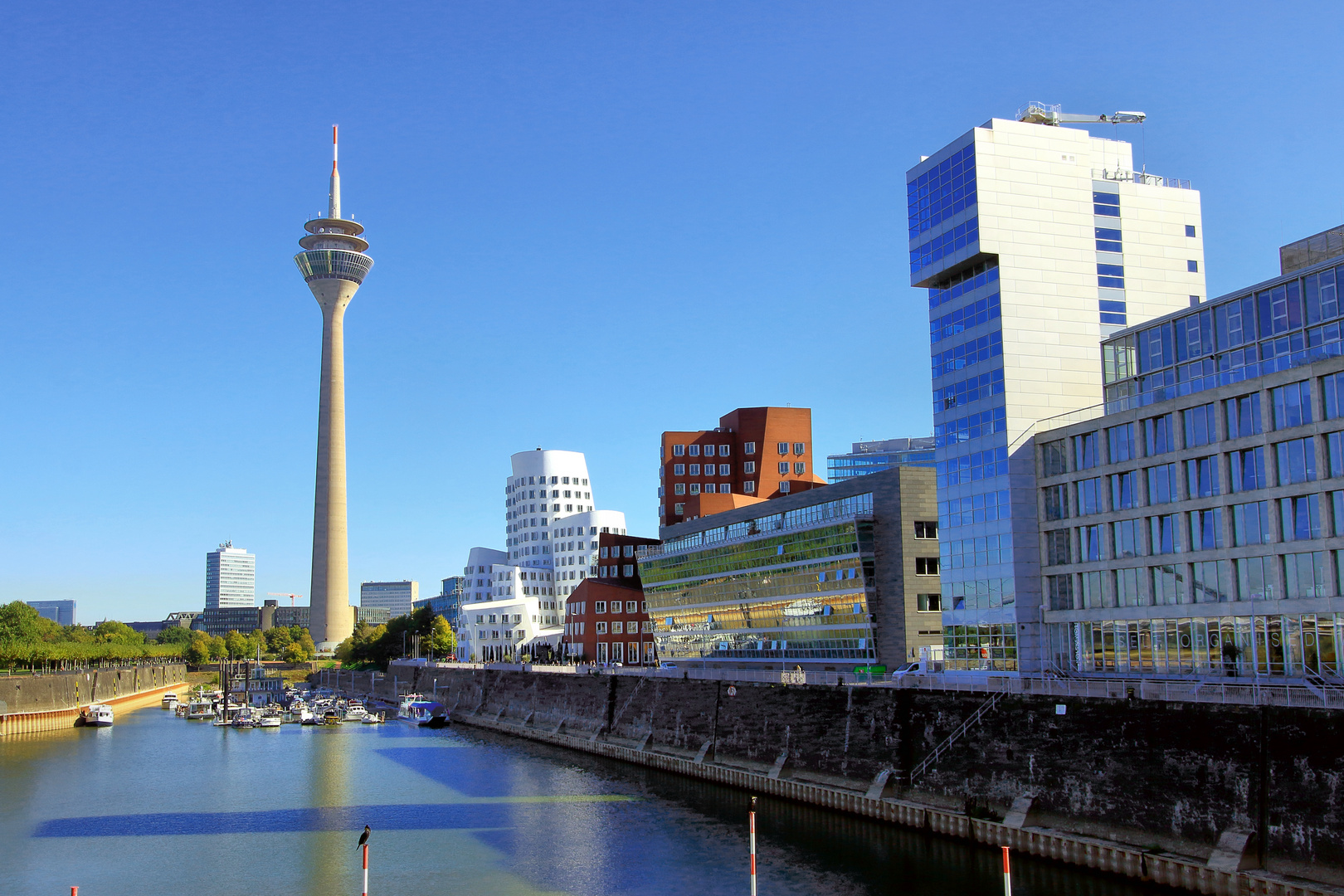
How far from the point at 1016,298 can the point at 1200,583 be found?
84.3ft

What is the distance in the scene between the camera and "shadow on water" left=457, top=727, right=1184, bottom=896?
45000 mm

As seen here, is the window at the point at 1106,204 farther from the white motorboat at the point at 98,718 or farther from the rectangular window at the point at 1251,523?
the white motorboat at the point at 98,718

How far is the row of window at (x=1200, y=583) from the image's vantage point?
5425 cm

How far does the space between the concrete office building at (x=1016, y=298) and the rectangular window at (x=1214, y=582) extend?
44.6 ft

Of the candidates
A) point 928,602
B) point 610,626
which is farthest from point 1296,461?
point 610,626

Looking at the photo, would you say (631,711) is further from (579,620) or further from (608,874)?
(579,620)

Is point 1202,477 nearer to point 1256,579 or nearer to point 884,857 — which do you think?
point 1256,579

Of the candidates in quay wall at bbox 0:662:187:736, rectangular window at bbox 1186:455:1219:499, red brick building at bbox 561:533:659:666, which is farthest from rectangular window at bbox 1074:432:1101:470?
quay wall at bbox 0:662:187:736

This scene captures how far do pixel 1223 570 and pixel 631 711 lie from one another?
55.9 metres

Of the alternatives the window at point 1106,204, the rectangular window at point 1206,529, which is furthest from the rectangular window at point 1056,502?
the window at point 1106,204

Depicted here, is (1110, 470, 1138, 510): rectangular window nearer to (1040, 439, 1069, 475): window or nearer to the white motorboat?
(1040, 439, 1069, 475): window

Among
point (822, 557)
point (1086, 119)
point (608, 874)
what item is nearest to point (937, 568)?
point (822, 557)

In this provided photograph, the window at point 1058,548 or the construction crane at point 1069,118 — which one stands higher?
the construction crane at point 1069,118

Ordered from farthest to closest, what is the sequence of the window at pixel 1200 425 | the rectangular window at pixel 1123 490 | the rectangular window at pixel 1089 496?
the rectangular window at pixel 1089 496 < the rectangular window at pixel 1123 490 < the window at pixel 1200 425
